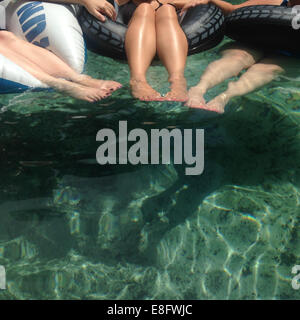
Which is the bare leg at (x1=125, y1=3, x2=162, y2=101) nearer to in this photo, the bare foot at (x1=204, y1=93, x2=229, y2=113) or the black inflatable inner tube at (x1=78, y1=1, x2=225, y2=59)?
the black inflatable inner tube at (x1=78, y1=1, x2=225, y2=59)

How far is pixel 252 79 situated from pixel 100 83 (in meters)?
1.32

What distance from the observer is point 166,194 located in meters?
3.12

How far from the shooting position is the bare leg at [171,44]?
124 inches

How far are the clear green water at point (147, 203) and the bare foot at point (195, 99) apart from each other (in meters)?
0.33

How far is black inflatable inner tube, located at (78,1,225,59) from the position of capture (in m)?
3.53

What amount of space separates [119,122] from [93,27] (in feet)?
3.03

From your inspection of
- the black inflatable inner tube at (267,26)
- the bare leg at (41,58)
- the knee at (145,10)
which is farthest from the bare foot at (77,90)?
the black inflatable inner tube at (267,26)

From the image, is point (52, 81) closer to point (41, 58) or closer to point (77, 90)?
point (77, 90)

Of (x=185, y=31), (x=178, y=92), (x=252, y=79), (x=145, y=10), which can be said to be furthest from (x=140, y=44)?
(x=252, y=79)

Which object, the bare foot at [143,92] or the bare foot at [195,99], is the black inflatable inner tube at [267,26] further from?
the bare foot at [143,92]

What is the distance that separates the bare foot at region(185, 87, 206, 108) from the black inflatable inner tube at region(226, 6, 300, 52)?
3.28 feet

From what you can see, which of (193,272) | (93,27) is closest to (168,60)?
(93,27)

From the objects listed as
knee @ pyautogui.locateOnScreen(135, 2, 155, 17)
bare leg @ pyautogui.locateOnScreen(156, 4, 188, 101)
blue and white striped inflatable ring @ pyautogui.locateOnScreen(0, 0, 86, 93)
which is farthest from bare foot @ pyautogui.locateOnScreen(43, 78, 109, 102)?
knee @ pyautogui.locateOnScreen(135, 2, 155, 17)

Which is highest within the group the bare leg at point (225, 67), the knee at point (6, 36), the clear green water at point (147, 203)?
the knee at point (6, 36)
